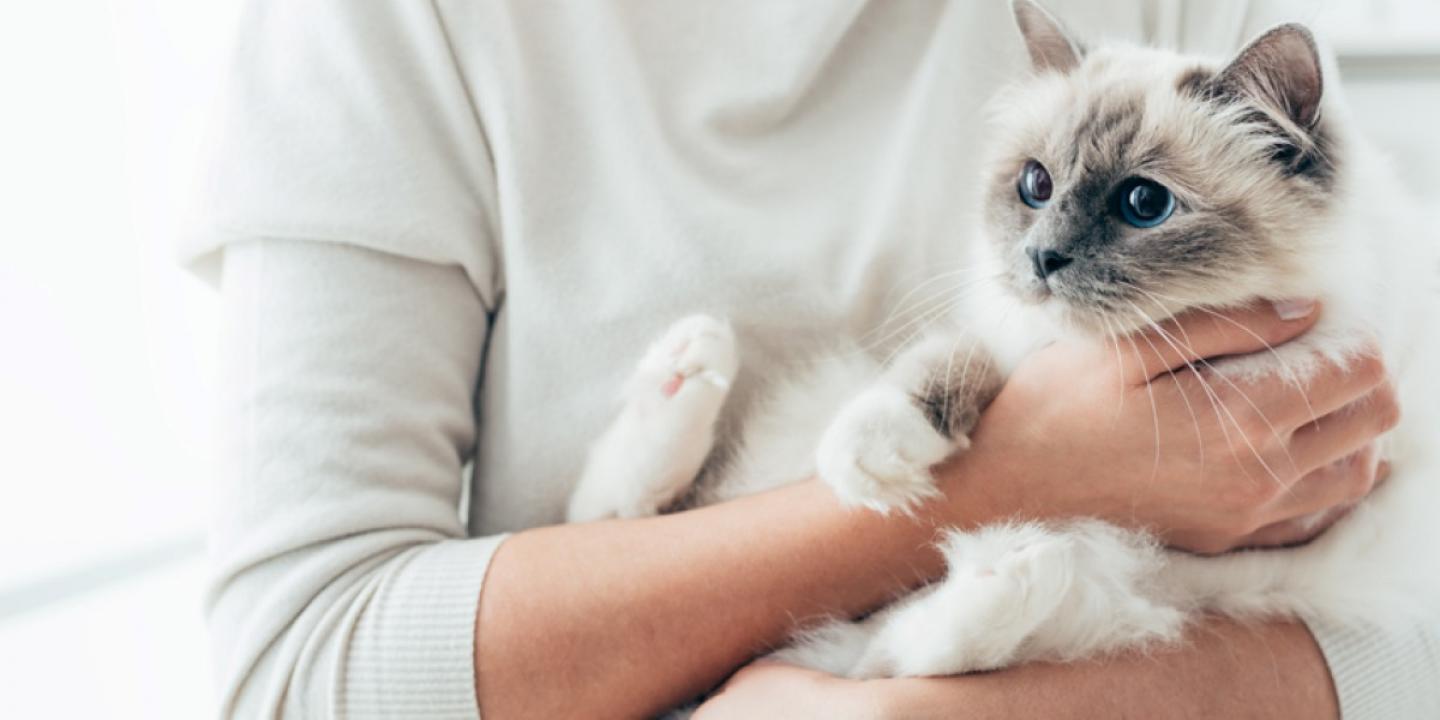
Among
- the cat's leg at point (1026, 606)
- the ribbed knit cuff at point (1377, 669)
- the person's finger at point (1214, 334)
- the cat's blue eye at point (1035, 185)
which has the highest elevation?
the cat's blue eye at point (1035, 185)

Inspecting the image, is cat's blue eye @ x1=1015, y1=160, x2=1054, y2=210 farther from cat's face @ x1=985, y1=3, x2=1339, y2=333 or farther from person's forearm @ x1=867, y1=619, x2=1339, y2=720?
person's forearm @ x1=867, y1=619, x2=1339, y2=720

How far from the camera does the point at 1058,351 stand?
1.13 metres

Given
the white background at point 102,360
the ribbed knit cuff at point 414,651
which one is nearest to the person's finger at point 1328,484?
the ribbed knit cuff at point 414,651

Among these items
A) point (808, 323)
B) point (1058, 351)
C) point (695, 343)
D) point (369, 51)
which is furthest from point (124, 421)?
point (1058, 351)

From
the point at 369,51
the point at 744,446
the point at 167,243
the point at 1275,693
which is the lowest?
the point at 1275,693

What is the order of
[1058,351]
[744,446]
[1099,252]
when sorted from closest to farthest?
1. [1099,252]
2. [1058,351]
3. [744,446]

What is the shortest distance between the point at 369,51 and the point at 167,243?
1.70 ft

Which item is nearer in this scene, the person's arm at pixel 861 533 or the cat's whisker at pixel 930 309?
the person's arm at pixel 861 533

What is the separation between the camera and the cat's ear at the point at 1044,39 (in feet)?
3.84

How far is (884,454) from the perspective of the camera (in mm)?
1045

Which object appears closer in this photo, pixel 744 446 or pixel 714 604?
pixel 714 604

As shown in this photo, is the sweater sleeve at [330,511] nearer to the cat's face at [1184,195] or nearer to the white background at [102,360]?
the white background at [102,360]

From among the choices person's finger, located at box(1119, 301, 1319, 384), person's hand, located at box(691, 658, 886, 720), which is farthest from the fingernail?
person's hand, located at box(691, 658, 886, 720)

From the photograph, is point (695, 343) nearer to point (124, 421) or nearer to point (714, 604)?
point (714, 604)
